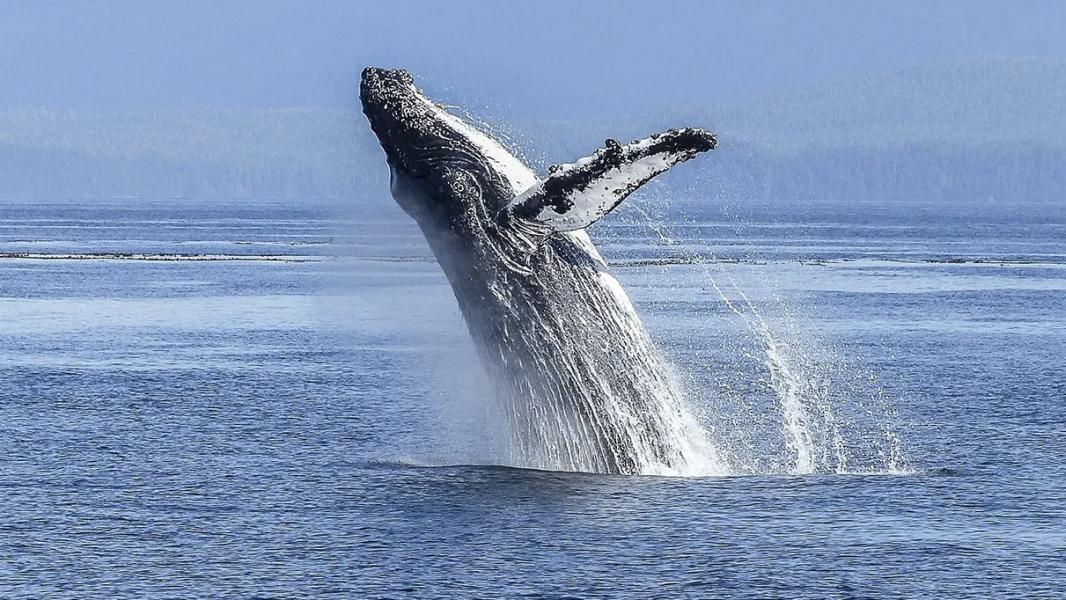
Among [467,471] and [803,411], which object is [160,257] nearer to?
[803,411]

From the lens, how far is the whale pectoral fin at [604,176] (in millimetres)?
14148

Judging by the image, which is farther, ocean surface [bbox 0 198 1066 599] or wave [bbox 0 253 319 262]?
wave [bbox 0 253 319 262]

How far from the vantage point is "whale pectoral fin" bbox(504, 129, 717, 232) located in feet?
46.4

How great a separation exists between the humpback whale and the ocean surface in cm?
46

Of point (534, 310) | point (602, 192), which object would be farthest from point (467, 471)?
point (602, 192)

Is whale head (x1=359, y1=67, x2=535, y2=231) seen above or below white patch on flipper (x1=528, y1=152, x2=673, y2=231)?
above

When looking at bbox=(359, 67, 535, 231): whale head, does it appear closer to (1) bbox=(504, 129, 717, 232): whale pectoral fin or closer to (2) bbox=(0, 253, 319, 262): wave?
(1) bbox=(504, 129, 717, 232): whale pectoral fin

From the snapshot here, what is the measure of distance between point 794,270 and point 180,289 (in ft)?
92.8

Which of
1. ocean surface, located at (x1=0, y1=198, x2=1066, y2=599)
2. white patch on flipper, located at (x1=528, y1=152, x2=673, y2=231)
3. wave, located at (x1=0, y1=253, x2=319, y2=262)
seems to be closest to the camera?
ocean surface, located at (x1=0, y1=198, x2=1066, y2=599)

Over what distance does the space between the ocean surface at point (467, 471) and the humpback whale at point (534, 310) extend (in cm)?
46

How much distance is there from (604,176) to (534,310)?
178cm

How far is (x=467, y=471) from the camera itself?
55.3 ft

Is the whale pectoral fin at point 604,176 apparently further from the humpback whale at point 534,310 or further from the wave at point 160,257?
the wave at point 160,257

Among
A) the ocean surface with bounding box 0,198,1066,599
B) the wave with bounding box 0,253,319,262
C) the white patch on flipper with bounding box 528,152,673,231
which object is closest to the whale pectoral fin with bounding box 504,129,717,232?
the white patch on flipper with bounding box 528,152,673,231
